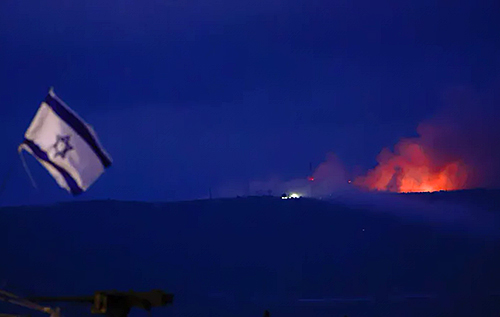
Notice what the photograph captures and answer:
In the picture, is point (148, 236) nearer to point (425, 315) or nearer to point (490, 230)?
point (490, 230)

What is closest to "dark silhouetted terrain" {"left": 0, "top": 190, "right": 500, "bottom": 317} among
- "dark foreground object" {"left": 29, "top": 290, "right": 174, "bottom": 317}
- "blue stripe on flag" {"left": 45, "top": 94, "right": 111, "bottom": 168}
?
"blue stripe on flag" {"left": 45, "top": 94, "right": 111, "bottom": 168}

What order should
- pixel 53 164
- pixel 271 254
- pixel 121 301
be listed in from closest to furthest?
pixel 121 301, pixel 53 164, pixel 271 254

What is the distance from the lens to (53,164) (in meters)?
13.4

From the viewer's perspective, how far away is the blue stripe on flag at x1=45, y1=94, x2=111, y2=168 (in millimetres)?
12984

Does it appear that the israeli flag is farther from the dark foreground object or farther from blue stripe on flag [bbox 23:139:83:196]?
the dark foreground object

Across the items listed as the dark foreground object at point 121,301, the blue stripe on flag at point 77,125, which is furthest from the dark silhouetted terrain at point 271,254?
the dark foreground object at point 121,301

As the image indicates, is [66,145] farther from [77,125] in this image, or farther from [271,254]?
[271,254]

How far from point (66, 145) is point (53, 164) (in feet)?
1.60

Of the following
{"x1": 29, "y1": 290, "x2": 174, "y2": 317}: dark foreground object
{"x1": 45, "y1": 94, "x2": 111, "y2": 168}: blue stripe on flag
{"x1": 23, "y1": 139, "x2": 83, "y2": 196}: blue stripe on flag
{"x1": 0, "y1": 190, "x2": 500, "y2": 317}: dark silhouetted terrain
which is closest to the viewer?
{"x1": 29, "y1": 290, "x2": 174, "y2": 317}: dark foreground object

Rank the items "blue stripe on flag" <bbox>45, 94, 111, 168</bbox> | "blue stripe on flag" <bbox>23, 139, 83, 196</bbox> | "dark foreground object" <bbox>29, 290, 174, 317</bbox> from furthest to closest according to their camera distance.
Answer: "blue stripe on flag" <bbox>23, 139, 83, 196</bbox> < "blue stripe on flag" <bbox>45, 94, 111, 168</bbox> < "dark foreground object" <bbox>29, 290, 174, 317</bbox>

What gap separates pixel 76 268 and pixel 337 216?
92.4 feet

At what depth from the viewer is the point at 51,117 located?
13250 millimetres

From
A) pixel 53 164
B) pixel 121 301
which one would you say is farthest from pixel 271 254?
pixel 121 301

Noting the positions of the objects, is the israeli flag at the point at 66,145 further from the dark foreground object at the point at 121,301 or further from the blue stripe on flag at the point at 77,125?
the dark foreground object at the point at 121,301
